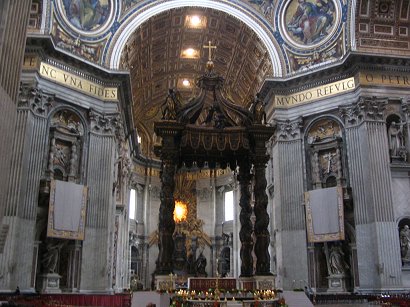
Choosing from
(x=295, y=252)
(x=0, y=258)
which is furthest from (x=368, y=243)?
(x=0, y=258)

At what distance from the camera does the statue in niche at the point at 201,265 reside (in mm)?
28002

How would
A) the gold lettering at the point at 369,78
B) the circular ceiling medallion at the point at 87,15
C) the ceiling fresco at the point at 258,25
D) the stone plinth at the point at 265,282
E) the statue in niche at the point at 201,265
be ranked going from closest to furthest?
the stone plinth at the point at 265,282 < the gold lettering at the point at 369,78 < the circular ceiling medallion at the point at 87,15 < the ceiling fresco at the point at 258,25 < the statue in niche at the point at 201,265

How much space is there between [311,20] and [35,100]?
11212 mm

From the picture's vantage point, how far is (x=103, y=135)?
59.2 feet

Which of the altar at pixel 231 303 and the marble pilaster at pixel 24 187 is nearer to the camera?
the altar at pixel 231 303

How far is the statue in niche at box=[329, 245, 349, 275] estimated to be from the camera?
1684cm

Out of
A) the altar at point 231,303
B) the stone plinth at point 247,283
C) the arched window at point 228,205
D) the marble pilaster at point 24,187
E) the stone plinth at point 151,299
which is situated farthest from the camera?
the arched window at point 228,205

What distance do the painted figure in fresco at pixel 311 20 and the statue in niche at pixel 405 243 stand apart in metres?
8.11

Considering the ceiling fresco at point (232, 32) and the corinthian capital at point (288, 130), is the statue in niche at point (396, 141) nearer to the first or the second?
the ceiling fresco at point (232, 32)

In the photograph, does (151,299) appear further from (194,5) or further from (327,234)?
(194,5)

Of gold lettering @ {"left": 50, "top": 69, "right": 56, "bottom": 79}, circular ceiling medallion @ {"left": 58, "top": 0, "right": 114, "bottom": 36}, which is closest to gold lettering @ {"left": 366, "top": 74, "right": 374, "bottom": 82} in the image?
circular ceiling medallion @ {"left": 58, "top": 0, "right": 114, "bottom": 36}

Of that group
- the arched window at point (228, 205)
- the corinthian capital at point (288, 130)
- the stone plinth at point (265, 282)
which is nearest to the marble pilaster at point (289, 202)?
the corinthian capital at point (288, 130)

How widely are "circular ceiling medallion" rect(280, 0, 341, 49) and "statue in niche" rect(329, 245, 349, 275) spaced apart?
807 cm

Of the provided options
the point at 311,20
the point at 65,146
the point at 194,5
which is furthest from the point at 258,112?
the point at 194,5
